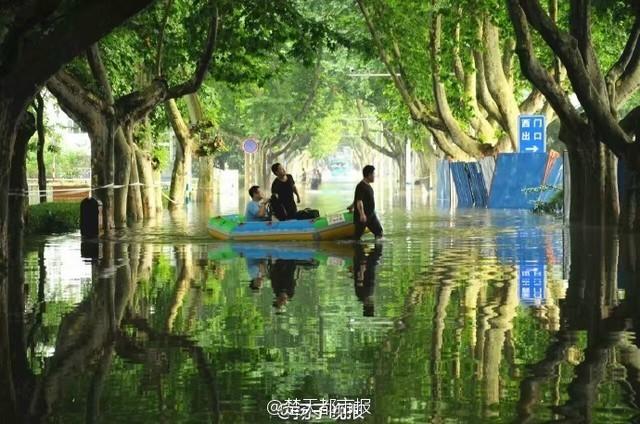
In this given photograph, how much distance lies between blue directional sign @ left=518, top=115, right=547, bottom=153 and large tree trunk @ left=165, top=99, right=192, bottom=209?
1141cm

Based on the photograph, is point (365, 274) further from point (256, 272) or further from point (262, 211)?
point (262, 211)

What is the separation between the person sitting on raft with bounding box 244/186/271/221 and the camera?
25375mm

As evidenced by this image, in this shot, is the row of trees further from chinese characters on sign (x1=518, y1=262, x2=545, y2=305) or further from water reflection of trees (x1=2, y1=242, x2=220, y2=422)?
water reflection of trees (x1=2, y1=242, x2=220, y2=422)

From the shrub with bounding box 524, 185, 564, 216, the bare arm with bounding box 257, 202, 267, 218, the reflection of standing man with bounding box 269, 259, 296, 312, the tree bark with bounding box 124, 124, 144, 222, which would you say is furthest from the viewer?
the shrub with bounding box 524, 185, 564, 216

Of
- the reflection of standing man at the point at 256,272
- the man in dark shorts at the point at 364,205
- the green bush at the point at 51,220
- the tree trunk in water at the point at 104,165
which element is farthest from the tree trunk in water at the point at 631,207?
the green bush at the point at 51,220

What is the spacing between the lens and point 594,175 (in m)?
25.9

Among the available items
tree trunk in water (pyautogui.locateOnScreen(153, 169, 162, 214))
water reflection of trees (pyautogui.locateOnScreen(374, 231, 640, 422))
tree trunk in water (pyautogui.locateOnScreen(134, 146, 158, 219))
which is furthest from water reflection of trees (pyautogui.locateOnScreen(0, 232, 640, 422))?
tree trunk in water (pyautogui.locateOnScreen(153, 169, 162, 214))

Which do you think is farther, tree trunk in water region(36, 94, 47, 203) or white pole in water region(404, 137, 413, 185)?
white pole in water region(404, 137, 413, 185)

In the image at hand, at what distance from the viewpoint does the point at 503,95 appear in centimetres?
4144

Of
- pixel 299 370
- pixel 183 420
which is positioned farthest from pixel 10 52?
pixel 183 420

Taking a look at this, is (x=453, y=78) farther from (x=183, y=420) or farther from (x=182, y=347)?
(x=183, y=420)

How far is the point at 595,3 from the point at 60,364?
20.9m

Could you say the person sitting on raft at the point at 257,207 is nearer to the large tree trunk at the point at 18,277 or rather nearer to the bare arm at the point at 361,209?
the bare arm at the point at 361,209

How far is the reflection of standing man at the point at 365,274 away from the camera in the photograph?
41.8ft
